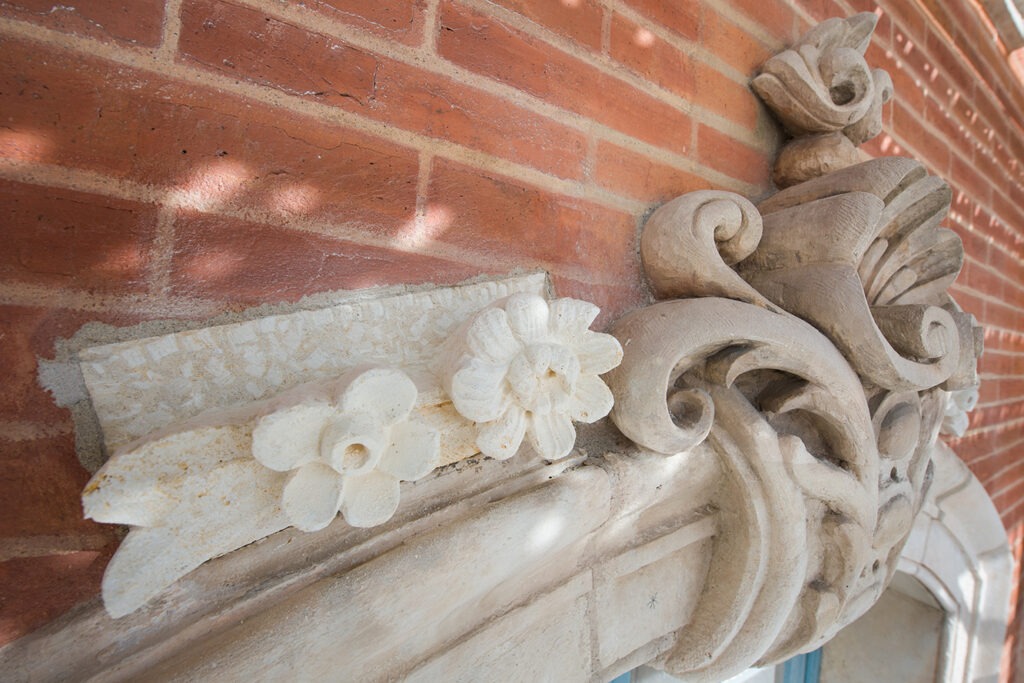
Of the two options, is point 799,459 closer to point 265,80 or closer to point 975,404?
point 265,80

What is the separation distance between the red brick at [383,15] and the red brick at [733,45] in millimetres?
660

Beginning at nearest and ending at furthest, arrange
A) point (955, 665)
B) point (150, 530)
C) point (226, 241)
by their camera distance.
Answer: point (150, 530) → point (226, 241) → point (955, 665)

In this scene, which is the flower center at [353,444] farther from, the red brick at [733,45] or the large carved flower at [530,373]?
the red brick at [733,45]

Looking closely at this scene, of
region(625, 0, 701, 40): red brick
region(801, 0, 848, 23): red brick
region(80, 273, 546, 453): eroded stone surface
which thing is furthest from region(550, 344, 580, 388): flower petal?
region(801, 0, 848, 23): red brick

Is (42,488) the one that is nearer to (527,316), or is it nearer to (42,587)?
(42,587)

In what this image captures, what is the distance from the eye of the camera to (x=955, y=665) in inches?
78.0

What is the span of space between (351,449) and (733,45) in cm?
116

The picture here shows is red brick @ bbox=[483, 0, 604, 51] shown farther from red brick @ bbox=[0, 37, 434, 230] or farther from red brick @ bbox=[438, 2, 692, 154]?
red brick @ bbox=[0, 37, 434, 230]

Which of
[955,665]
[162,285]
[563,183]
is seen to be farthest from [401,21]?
[955,665]

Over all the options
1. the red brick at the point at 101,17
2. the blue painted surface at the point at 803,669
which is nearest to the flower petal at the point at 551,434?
the red brick at the point at 101,17

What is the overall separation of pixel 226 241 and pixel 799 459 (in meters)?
0.95

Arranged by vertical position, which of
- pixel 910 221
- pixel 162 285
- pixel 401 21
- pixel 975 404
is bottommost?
pixel 975 404

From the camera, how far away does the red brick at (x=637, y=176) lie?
3.10 ft

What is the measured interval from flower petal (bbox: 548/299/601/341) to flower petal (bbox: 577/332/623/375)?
20mm
